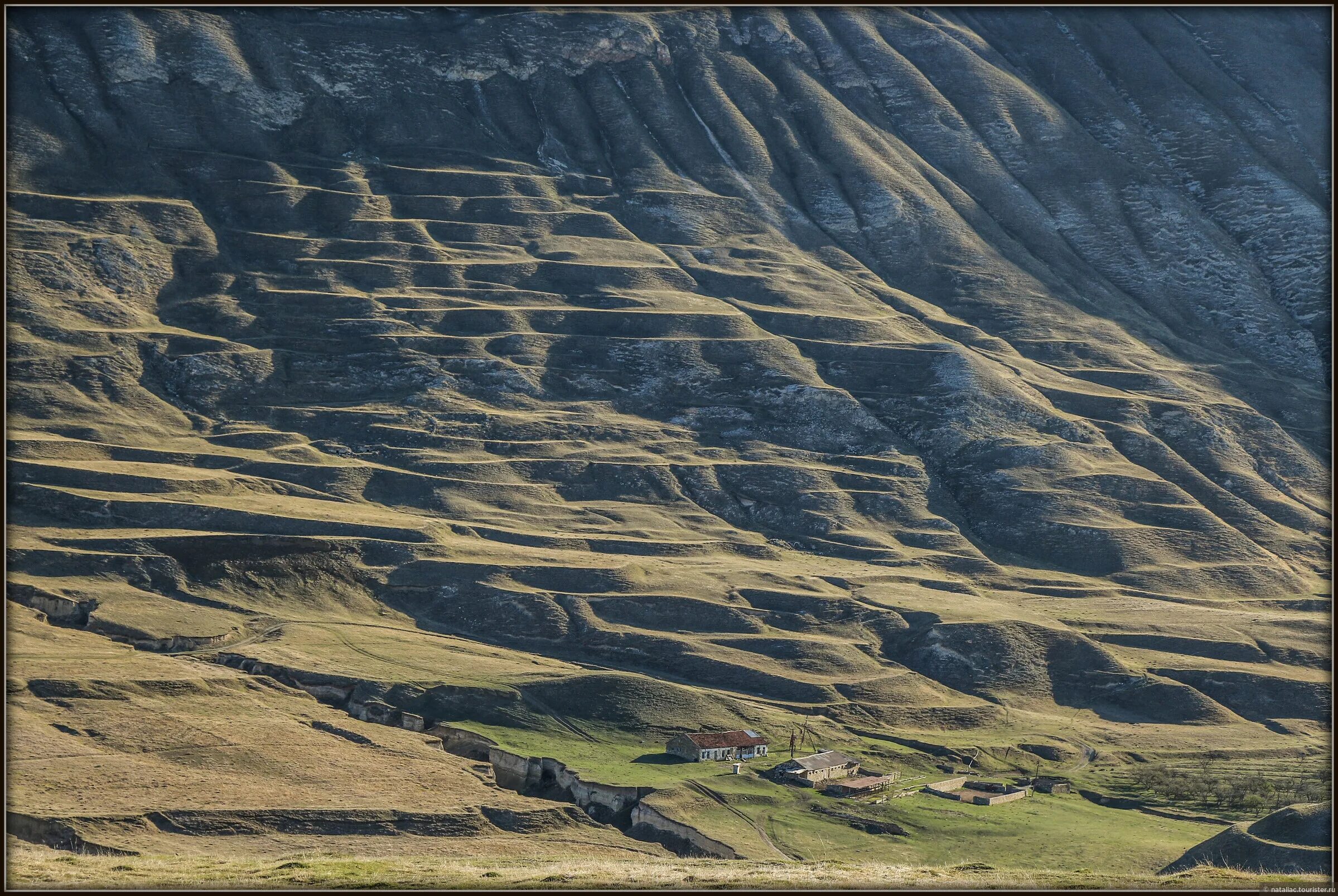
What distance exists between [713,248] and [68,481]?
85904 millimetres

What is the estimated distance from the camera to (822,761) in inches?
3425

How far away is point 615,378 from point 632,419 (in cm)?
711

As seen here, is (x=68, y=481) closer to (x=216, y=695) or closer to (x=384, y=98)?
(x=216, y=695)

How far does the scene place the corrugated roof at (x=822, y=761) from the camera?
85625 mm

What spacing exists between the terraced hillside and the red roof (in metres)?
3.67

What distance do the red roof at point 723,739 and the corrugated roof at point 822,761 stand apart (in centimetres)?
318

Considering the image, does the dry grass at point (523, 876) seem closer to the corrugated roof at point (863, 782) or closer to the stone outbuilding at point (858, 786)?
the stone outbuilding at point (858, 786)

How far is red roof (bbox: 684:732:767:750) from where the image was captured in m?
88.0

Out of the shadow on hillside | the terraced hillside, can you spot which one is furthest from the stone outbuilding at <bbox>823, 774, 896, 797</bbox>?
the shadow on hillside

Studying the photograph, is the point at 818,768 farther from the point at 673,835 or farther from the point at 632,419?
the point at 632,419

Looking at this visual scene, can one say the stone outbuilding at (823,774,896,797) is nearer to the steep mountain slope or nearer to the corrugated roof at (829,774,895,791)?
the corrugated roof at (829,774,895,791)

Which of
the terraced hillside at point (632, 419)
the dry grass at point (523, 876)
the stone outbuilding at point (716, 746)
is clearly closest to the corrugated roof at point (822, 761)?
the stone outbuilding at point (716, 746)

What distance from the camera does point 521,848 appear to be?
70.9 meters

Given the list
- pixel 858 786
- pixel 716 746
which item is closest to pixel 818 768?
pixel 858 786
